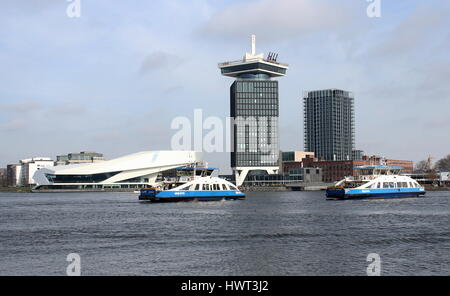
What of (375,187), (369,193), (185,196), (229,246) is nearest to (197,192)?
(185,196)

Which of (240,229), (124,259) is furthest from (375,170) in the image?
(124,259)

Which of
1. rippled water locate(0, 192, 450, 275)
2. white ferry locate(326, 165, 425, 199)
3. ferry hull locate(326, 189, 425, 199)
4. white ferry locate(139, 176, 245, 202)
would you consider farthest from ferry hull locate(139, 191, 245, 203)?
rippled water locate(0, 192, 450, 275)

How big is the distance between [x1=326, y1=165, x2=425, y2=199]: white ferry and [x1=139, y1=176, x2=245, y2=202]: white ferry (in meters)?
22.9

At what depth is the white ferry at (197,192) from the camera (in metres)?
101

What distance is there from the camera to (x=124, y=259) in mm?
34219

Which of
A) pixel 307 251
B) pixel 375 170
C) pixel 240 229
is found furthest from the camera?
pixel 375 170

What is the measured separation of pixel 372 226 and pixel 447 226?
319 inches

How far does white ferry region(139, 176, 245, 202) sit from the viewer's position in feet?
332

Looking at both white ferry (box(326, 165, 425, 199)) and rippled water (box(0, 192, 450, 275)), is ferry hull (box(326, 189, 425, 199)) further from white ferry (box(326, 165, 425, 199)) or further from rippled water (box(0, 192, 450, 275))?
rippled water (box(0, 192, 450, 275))

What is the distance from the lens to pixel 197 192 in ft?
334

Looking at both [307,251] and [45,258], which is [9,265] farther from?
[307,251]

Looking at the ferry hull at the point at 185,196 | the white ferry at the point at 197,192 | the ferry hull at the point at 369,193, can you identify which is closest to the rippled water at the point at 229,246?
the ferry hull at the point at 185,196

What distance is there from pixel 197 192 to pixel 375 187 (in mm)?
35848
